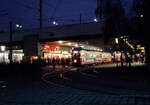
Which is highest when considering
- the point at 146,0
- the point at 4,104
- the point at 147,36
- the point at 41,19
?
the point at 41,19

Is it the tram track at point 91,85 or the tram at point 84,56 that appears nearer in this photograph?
the tram track at point 91,85

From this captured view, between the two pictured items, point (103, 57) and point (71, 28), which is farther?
point (103, 57)

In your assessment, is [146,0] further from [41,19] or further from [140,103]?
[41,19]

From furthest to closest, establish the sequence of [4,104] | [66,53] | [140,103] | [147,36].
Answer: [66,53]
[147,36]
[4,104]
[140,103]

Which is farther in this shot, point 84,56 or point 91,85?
point 84,56

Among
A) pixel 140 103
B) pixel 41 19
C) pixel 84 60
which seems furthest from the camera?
pixel 41 19

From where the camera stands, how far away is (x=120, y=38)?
765 inches

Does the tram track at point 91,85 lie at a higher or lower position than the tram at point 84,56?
lower

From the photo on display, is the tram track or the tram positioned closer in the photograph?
the tram track

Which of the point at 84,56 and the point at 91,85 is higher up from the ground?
the point at 84,56

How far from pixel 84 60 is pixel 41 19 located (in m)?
12.7

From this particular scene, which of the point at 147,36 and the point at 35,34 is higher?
the point at 35,34

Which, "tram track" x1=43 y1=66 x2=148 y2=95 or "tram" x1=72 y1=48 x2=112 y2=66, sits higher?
"tram" x1=72 y1=48 x2=112 y2=66

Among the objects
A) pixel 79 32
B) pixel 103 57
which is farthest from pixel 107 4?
pixel 103 57
